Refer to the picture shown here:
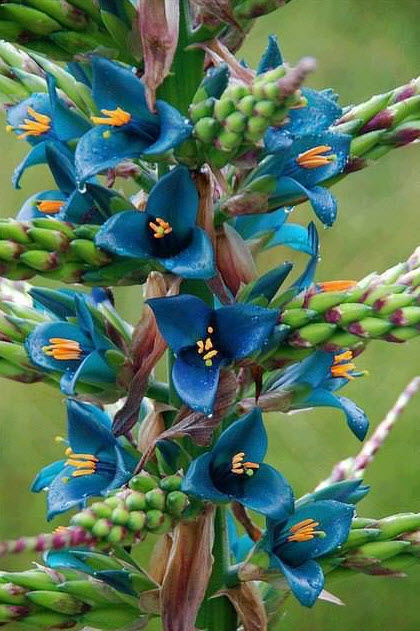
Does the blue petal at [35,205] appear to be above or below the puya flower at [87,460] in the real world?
above

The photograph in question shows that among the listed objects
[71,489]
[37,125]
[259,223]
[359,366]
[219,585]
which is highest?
[37,125]

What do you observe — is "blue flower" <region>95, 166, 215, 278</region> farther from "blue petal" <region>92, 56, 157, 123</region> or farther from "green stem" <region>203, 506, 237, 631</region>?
"green stem" <region>203, 506, 237, 631</region>

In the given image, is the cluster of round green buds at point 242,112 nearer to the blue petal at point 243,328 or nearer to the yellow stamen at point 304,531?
the blue petal at point 243,328

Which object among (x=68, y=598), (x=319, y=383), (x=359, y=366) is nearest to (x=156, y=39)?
(x=319, y=383)

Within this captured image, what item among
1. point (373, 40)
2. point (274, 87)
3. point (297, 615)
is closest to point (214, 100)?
point (274, 87)

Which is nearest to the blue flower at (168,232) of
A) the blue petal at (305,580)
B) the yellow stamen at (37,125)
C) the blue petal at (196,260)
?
the blue petal at (196,260)

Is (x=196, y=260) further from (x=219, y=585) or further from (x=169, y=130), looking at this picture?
(x=219, y=585)

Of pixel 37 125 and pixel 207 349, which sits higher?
pixel 37 125
